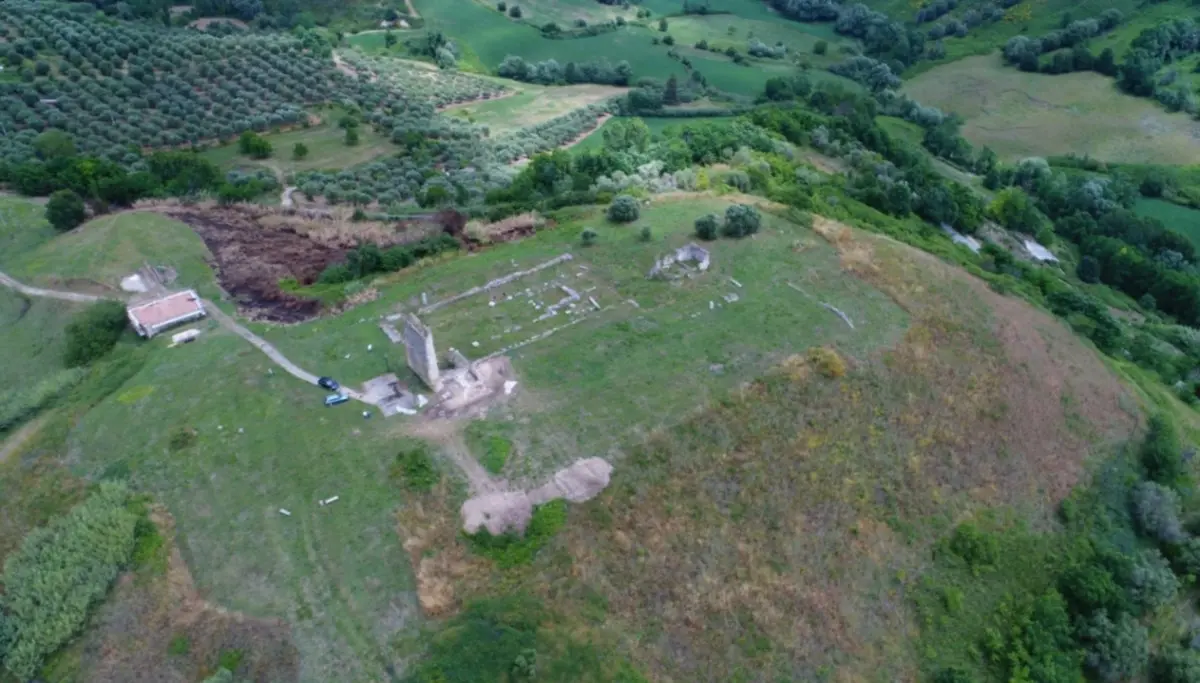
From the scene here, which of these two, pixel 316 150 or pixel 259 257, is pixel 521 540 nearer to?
pixel 259 257

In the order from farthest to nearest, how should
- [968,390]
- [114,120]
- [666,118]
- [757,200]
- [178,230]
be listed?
[666,118] < [114,120] < [757,200] < [178,230] < [968,390]

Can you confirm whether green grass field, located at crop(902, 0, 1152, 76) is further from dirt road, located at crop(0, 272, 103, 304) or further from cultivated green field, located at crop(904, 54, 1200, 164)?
dirt road, located at crop(0, 272, 103, 304)

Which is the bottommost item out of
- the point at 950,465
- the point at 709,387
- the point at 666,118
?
the point at 666,118

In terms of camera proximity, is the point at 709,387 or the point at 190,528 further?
the point at 709,387

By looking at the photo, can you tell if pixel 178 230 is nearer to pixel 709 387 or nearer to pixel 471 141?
pixel 471 141

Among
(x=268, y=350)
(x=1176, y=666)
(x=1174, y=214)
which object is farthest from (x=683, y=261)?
(x=1174, y=214)

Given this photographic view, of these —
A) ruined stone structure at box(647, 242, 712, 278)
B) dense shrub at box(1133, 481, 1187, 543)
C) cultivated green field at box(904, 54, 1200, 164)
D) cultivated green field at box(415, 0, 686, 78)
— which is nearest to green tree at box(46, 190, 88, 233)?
ruined stone structure at box(647, 242, 712, 278)

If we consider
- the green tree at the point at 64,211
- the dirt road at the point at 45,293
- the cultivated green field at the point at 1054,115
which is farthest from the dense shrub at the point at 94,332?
the cultivated green field at the point at 1054,115

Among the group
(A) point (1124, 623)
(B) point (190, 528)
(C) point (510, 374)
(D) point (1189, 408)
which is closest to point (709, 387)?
(C) point (510, 374)
